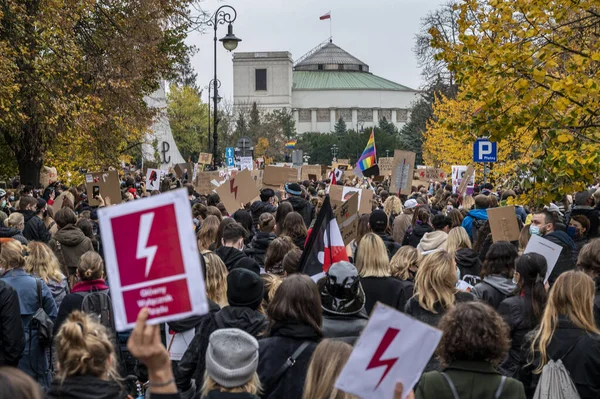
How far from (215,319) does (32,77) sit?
15.9 m

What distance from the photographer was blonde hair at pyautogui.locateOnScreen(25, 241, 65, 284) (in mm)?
7164

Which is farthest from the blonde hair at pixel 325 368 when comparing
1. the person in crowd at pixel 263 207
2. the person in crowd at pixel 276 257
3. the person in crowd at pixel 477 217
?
the person in crowd at pixel 263 207

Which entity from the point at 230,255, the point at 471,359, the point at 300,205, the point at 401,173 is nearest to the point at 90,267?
the point at 230,255

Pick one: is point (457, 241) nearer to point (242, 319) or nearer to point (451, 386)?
point (242, 319)

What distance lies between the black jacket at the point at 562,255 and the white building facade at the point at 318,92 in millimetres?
132216

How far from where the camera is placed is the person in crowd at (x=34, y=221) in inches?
443

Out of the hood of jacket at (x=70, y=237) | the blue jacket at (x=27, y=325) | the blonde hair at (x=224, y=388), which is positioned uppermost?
the blonde hair at (x=224, y=388)

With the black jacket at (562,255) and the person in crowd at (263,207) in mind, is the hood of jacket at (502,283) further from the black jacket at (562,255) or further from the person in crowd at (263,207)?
the person in crowd at (263,207)

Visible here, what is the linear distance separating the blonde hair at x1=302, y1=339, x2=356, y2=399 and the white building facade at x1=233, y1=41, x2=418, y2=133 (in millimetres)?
136935

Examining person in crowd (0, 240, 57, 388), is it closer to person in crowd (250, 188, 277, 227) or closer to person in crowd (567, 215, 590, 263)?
person in crowd (250, 188, 277, 227)

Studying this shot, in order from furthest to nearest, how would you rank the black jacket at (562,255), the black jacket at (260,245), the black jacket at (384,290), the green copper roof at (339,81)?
the green copper roof at (339,81)
the black jacket at (260,245)
the black jacket at (562,255)
the black jacket at (384,290)

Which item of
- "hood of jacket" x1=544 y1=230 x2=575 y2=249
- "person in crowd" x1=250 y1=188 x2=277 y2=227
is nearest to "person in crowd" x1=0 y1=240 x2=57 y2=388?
"hood of jacket" x1=544 y1=230 x2=575 y2=249

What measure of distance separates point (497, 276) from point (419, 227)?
427 centimetres

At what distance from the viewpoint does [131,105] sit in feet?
78.0
